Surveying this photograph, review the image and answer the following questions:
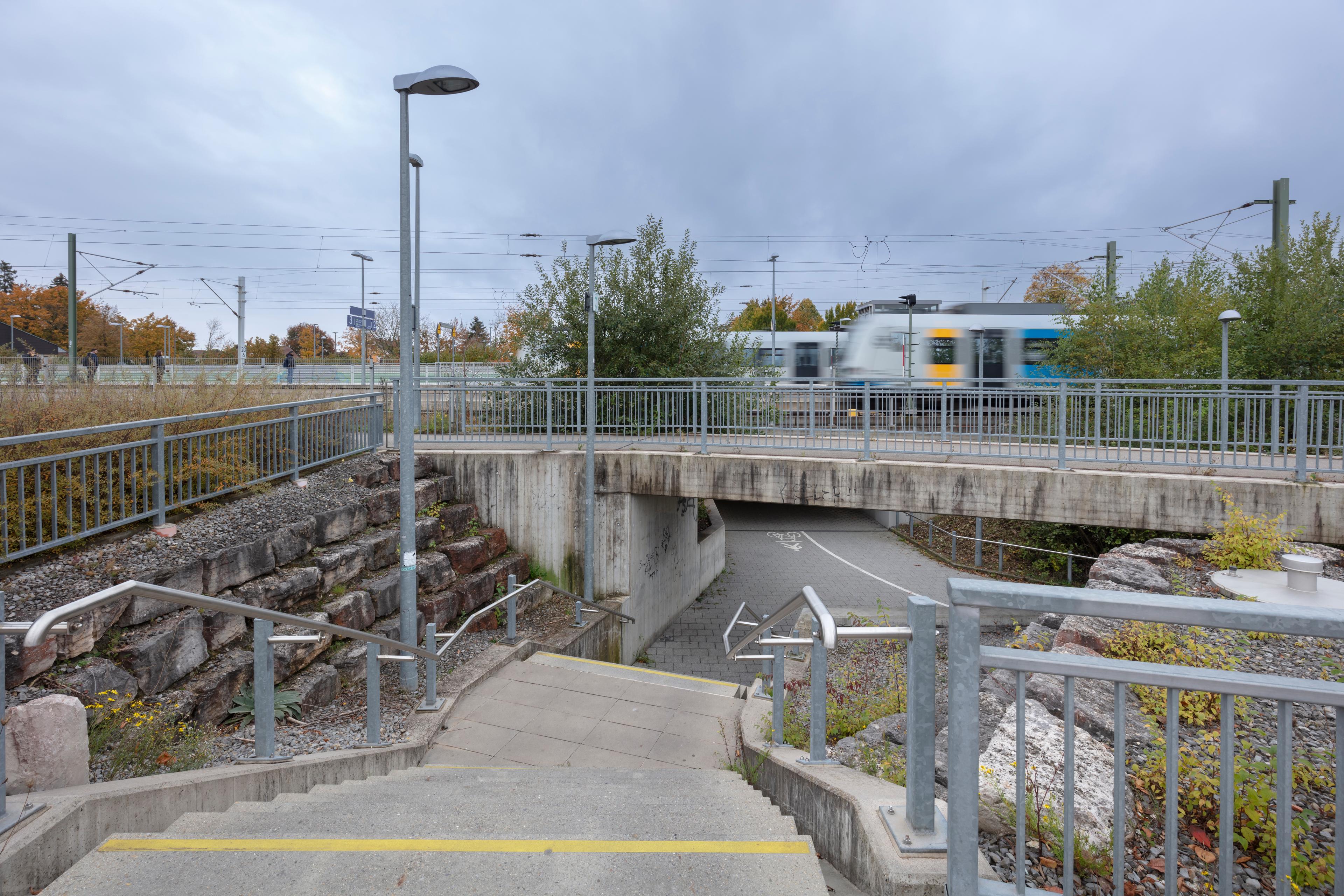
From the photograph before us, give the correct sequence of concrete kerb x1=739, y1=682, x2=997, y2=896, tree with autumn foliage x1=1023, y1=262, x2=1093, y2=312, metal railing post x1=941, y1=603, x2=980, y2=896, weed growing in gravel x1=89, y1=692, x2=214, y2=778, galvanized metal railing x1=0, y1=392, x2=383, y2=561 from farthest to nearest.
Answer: tree with autumn foliage x1=1023, y1=262, x2=1093, y2=312, galvanized metal railing x1=0, y1=392, x2=383, y2=561, weed growing in gravel x1=89, y1=692, x2=214, y2=778, concrete kerb x1=739, y1=682, x2=997, y2=896, metal railing post x1=941, y1=603, x2=980, y2=896

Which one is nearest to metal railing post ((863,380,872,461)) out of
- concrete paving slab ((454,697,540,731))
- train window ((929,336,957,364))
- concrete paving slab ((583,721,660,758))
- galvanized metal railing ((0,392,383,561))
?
concrete paving slab ((583,721,660,758))

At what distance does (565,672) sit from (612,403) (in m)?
6.09

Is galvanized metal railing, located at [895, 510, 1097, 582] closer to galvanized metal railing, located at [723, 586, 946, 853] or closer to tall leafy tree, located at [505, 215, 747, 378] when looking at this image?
tall leafy tree, located at [505, 215, 747, 378]

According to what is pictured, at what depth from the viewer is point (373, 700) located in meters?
5.76

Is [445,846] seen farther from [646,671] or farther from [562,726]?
[646,671]

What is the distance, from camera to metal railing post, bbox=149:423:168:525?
759 centimetres

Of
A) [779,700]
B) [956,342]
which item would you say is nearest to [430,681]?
[779,700]

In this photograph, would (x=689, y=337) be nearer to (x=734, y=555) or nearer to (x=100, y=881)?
(x=734, y=555)

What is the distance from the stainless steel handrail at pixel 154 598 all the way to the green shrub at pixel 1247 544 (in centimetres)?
899

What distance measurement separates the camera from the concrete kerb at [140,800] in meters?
2.60

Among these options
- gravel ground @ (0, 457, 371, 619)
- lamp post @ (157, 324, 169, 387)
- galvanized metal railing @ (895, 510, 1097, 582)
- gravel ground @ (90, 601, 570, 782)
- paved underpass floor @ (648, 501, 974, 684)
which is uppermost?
lamp post @ (157, 324, 169, 387)

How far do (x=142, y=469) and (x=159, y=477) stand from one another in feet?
1.47

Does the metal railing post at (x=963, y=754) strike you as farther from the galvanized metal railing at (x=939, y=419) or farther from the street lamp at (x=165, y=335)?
the street lamp at (x=165, y=335)

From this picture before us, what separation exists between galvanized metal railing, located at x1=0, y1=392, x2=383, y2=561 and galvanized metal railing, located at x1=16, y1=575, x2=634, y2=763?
172 cm
